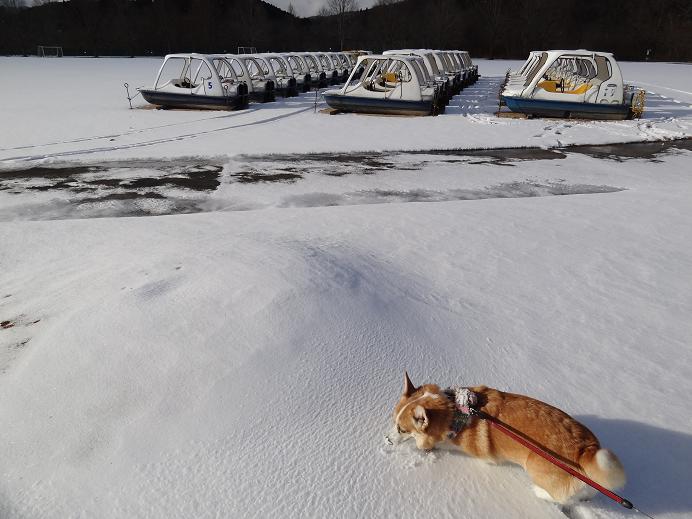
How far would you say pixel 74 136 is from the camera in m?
11.7

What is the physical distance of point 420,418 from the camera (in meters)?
2.07

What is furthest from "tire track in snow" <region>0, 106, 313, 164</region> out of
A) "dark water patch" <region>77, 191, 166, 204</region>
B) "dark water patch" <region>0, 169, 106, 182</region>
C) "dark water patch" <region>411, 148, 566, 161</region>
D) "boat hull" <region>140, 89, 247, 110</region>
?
"dark water patch" <region>411, 148, 566, 161</region>

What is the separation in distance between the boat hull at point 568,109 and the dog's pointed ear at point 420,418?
14724mm

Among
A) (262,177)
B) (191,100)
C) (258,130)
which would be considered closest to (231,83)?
(191,100)

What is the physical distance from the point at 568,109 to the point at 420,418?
49.3ft

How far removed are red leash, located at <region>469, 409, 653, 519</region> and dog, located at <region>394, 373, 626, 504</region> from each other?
0.02 m

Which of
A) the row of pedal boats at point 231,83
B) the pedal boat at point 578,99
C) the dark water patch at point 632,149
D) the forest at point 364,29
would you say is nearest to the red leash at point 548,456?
the dark water patch at point 632,149

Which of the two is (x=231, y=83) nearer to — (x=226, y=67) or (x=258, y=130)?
(x=226, y=67)

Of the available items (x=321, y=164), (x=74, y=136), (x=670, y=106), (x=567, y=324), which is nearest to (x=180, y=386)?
(x=567, y=324)

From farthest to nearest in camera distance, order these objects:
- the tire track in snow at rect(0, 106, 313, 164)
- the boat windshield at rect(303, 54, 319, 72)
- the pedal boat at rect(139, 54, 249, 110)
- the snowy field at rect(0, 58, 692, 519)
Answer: the boat windshield at rect(303, 54, 319, 72) < the pedal boat at rect(139, 54, 249, 110) < the tire track in snow at rect(0, 106, 313, 164) < the snowy field at rect(0, 58, 692, 519)

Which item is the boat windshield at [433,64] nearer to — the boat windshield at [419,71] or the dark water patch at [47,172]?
the boat windshield at [419,71]

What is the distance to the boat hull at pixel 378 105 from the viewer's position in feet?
49.4

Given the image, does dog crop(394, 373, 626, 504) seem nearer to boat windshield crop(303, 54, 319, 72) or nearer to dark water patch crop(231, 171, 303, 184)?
dark water patch crop(231, 171, 303, 184)

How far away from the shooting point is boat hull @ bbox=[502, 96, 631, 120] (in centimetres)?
1411
